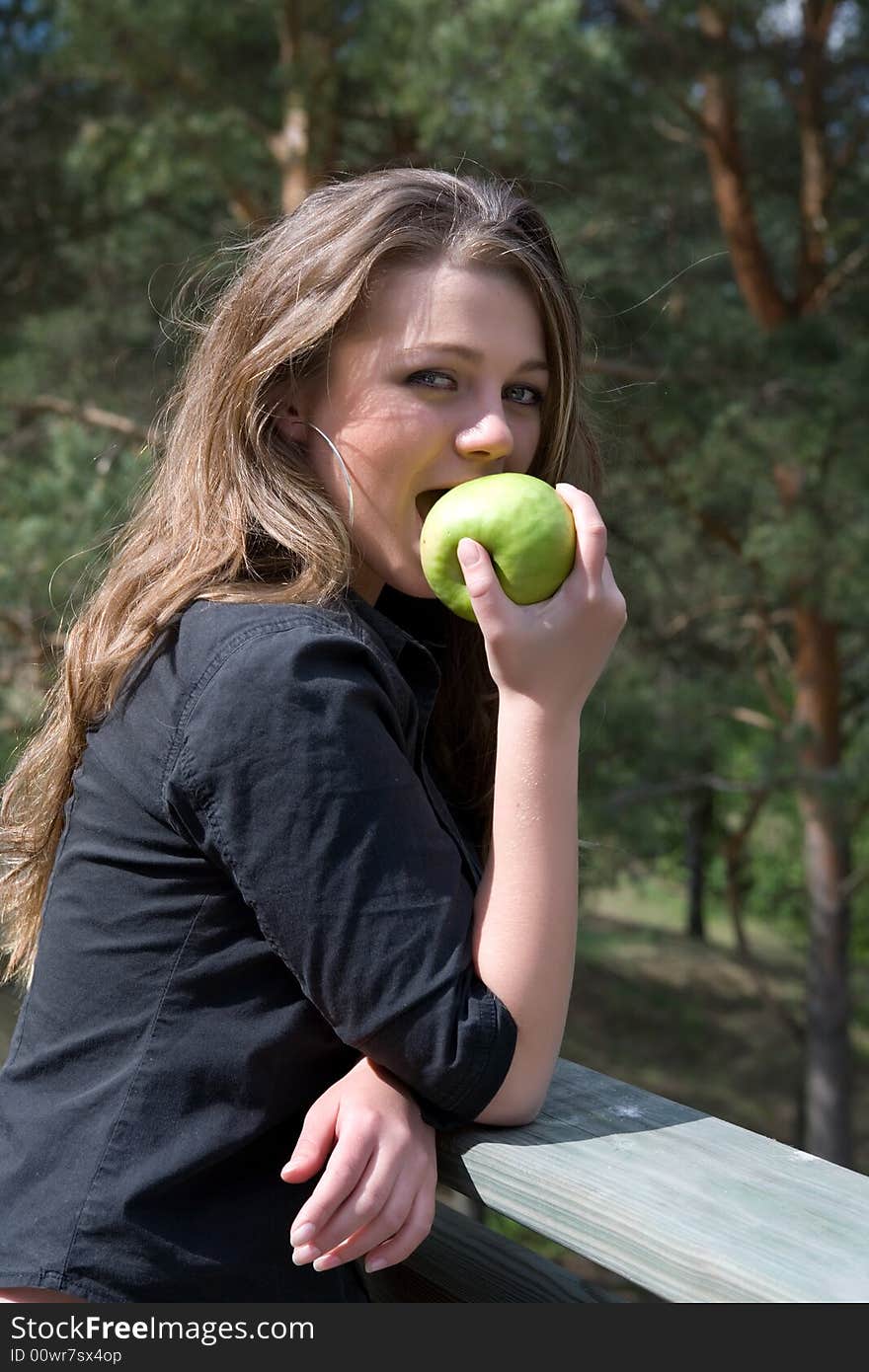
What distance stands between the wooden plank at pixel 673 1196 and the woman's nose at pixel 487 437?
70 cm

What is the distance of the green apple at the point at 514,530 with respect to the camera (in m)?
1.40

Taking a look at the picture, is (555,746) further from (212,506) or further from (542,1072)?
(212,506)

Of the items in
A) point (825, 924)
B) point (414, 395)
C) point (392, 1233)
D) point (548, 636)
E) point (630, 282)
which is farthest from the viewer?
point (825, 924)

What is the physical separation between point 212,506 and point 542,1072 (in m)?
0.73

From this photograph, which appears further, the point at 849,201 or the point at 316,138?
the point at 849,201

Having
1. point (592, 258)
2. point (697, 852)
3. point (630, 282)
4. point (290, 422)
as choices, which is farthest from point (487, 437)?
point (697, 852)

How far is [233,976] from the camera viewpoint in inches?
49.6

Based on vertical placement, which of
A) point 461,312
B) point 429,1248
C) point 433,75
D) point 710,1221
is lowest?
point 429,1248

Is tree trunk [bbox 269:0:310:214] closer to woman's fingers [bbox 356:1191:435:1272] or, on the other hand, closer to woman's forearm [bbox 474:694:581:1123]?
woman's forearm [bbox 474:694:581:1123]

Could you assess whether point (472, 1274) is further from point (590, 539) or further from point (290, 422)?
point (290, 422)

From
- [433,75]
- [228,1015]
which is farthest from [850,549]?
[228,1015]

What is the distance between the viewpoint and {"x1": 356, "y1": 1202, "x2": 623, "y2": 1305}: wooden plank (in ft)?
4.76

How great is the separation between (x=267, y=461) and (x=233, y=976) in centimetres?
61

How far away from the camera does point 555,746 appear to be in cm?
133
